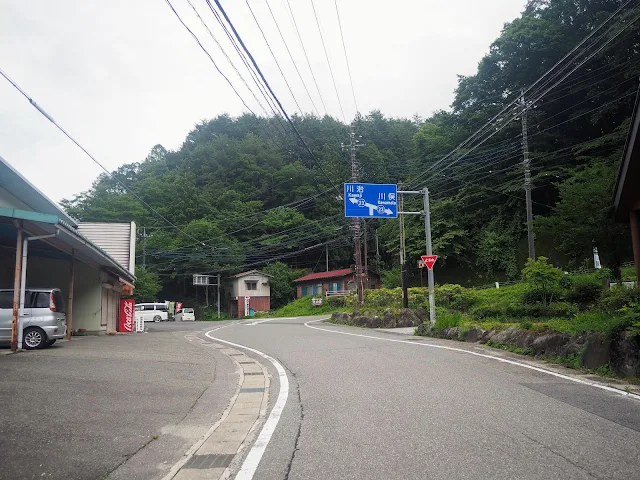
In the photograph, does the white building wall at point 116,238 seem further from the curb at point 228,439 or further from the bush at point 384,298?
the curb at point 228,439

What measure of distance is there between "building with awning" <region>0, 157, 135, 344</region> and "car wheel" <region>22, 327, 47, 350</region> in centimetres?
143

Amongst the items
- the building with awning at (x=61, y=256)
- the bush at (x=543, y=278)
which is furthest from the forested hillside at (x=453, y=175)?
the building with awning at (x=61, y=256)

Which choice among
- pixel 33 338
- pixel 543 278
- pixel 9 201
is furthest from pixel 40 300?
pixel 543 278

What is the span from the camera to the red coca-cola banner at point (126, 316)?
2581 centimetres

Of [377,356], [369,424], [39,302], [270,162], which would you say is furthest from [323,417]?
[270,162]

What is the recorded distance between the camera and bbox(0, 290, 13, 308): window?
1292 centimetres

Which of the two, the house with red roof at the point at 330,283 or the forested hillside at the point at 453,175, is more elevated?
the forested hillside at the point at 453,175

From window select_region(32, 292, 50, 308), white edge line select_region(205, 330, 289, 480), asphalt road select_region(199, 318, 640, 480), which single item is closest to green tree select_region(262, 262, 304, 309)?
window select_region(32, 292, 50, 308)

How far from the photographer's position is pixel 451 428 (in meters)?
5.42

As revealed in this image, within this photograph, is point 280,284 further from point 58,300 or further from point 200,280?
point 58,300

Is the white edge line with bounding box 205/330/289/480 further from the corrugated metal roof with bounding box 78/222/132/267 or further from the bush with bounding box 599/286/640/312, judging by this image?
the corrugated metal roof with bounding box 78/222/132/267

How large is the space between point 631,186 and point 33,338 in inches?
655

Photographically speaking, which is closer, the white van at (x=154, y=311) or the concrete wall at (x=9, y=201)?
the concrete wall at (x=9, y=201)

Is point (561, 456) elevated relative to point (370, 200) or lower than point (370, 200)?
lower
